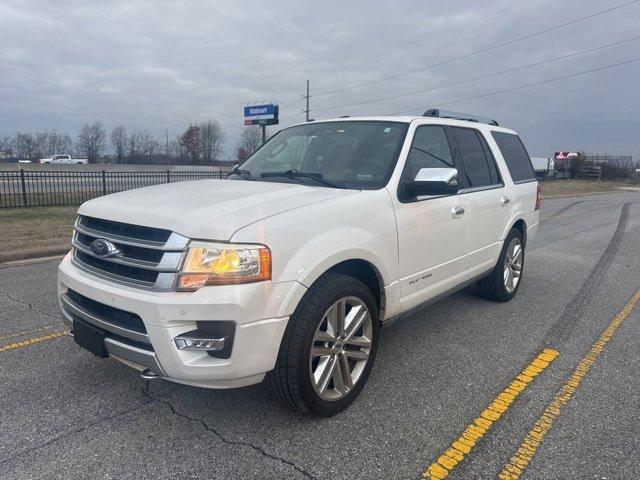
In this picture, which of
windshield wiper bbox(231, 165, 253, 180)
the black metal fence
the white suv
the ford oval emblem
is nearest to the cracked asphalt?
the white suv

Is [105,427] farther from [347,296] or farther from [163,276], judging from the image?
[347,296]

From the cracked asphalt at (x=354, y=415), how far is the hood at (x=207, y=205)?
1.21 metres

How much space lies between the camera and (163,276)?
2.50m

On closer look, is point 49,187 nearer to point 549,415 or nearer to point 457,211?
point 457,211

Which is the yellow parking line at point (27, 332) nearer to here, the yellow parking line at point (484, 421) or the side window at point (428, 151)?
the side window at point (428, 151)

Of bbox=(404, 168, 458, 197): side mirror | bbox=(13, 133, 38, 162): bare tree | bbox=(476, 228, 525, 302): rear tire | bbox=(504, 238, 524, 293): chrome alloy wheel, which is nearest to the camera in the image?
bbox=(404, 168, 458, 197): side mirror

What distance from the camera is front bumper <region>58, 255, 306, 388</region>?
7.93ft

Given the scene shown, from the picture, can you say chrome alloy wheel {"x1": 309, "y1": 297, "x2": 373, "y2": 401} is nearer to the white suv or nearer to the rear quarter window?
the white suv

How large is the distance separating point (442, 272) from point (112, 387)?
2642 mm

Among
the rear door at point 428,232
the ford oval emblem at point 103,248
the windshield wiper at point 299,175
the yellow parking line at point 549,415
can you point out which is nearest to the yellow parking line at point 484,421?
the yellow parking line at point 549,415

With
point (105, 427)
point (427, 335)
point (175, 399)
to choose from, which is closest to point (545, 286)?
point (427, 335)

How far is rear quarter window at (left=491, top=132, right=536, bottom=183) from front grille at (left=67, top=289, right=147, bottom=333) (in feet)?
13.9

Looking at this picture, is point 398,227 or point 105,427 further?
point 398,227

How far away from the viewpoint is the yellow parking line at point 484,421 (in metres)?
2.53
